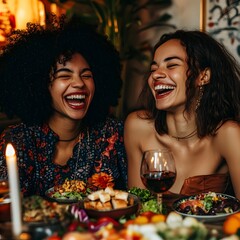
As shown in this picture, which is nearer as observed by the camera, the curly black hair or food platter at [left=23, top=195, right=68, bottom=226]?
food platter at [left=23, top=195, right=68, bottom=226]

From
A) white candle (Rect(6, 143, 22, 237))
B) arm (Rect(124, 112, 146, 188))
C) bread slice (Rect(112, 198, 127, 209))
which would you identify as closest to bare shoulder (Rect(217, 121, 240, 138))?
arm (Rect(124, 112, 146, 188))

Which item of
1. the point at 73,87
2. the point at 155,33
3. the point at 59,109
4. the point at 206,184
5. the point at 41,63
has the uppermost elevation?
the point at 155,33

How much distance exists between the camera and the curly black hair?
2.77 m

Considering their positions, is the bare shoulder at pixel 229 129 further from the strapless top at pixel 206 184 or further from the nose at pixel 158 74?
the nose at pixel 158 74

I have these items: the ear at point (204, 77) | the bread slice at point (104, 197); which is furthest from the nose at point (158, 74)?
the bread slice at point (104, 197)

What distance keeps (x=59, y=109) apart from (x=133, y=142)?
51 cm

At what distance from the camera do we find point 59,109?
2.72 meters

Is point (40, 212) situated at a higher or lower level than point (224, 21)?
lower

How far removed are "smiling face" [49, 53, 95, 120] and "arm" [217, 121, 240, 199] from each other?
809 millimetres

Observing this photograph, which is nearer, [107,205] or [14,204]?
[14,204]

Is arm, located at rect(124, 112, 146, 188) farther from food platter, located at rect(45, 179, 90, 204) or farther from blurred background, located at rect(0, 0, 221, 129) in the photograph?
blurred background, located at rect(0, 0, 221, 129)

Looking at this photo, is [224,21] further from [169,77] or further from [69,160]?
[69,160]

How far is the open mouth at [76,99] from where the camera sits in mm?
2619

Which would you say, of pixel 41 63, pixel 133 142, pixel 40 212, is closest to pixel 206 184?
pixel 133 142
